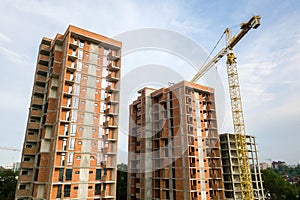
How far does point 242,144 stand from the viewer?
47000 mm

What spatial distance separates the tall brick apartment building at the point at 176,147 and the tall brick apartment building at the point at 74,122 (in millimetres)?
15035

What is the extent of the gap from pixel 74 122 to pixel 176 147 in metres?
21.9

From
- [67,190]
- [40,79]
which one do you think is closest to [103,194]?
[67,190]

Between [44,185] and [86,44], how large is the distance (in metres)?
22.7

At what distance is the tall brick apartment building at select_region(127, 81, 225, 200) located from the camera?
41875 mm

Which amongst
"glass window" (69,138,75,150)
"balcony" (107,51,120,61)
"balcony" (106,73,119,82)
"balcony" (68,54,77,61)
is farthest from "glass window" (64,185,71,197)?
"balcony" (107,51,120,61)

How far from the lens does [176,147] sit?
1721 inches

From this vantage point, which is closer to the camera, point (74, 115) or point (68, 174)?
point (68, 174)

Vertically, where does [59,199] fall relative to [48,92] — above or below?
below

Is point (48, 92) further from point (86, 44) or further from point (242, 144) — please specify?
point (242, 144)

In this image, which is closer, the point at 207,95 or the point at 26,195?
the point at 26,195

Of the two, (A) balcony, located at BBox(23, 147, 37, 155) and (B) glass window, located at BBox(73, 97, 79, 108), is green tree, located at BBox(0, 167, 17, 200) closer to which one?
(A) balcony, located at BBox(23, 147, 37, 155)

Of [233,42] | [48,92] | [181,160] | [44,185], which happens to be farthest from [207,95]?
[44,185]

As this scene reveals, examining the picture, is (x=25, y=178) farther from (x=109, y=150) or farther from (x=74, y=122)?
(x=109, y=150)
